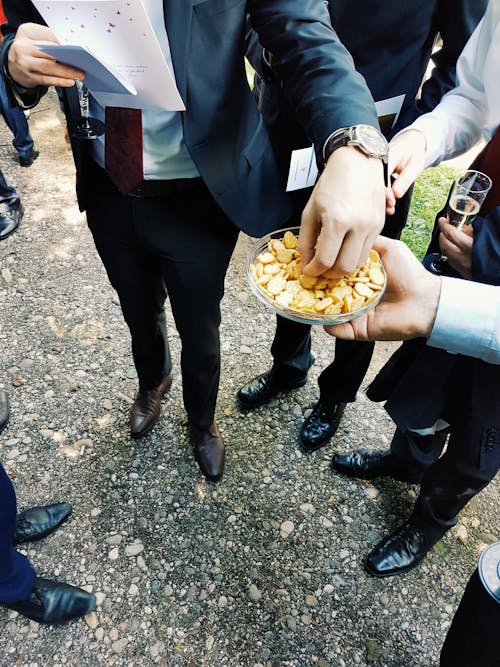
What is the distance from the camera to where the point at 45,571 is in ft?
6.38

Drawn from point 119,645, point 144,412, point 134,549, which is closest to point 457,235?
point 144,412

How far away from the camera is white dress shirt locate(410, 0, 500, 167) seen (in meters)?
1.56

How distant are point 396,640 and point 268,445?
94cm

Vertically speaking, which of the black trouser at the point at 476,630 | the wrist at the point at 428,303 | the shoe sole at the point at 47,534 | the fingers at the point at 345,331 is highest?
the wrist at the point at 428,303

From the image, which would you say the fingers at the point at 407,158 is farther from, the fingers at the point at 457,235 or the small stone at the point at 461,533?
the small stone at the point at 461,533

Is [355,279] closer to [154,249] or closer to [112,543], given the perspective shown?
[154,249]

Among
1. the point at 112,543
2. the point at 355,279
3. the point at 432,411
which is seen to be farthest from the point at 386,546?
the point at 355,279

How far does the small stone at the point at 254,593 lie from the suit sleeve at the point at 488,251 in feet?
4.65

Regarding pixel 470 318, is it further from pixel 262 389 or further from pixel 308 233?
pixel 262 389

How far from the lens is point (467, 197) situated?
1.55 metres

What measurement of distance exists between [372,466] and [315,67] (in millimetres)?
1685

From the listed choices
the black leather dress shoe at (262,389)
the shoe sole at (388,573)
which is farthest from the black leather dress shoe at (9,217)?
the shoe sole at (388,573)

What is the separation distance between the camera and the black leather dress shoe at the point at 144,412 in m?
2.36

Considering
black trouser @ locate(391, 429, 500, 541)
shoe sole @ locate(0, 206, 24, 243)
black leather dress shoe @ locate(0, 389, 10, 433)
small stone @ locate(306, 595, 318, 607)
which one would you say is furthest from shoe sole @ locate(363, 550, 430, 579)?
shoe sole @ locate(0, 206, 24, 243)
